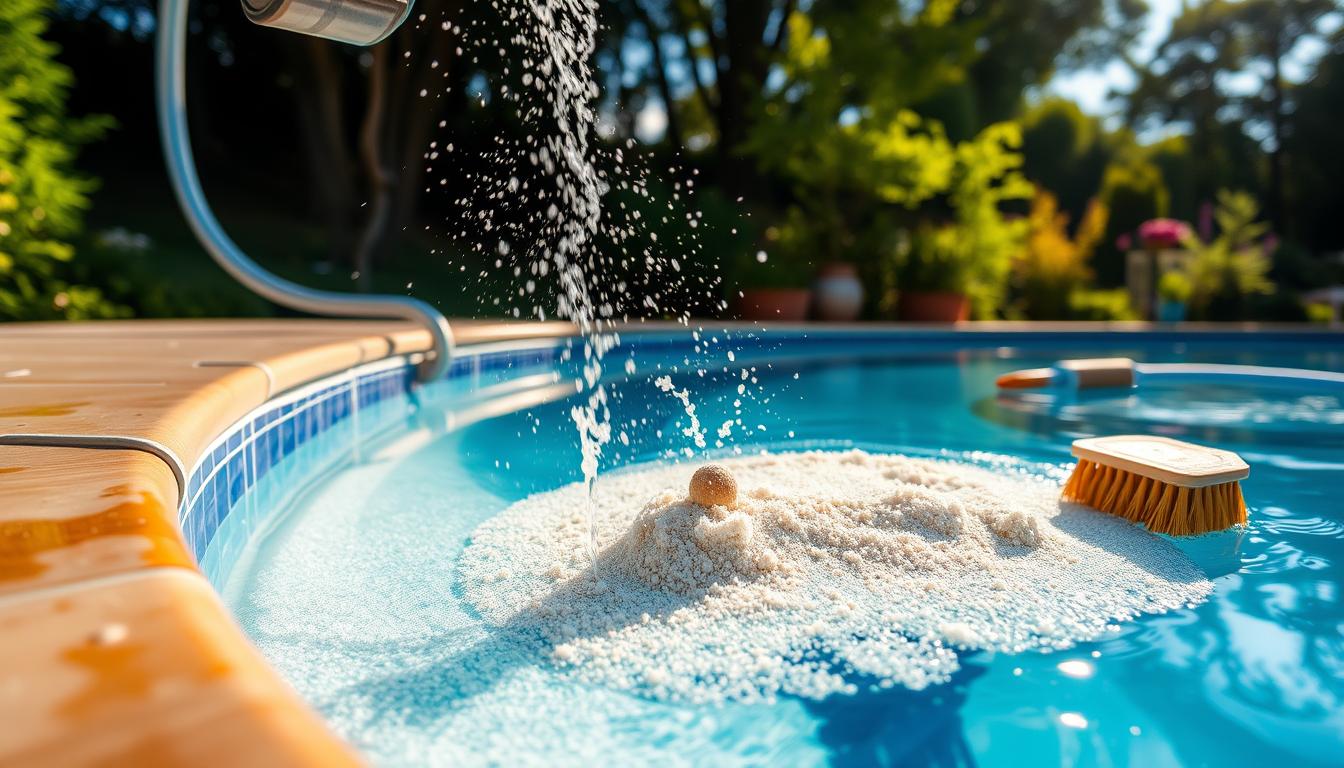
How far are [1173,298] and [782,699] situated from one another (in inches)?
370

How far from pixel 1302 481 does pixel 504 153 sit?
8.77 meters

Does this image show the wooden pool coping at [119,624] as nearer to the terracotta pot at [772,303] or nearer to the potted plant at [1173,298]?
the terracotta pot at [772,303]

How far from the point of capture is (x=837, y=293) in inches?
Answer: 315

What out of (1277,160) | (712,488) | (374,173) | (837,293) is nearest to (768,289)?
(837,293)

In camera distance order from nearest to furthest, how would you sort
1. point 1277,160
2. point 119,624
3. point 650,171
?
point 119,624
point 650,171
point 1277,160

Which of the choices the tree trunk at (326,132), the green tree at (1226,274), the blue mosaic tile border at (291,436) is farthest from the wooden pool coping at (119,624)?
the green tree at (1226,274)

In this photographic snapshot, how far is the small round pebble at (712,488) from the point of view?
68.4 inches

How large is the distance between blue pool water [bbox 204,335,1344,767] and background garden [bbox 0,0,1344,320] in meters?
2.88

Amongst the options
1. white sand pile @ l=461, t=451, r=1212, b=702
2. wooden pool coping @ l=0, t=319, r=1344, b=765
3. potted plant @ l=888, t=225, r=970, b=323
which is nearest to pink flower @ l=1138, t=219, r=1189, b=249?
potted plant @ l=888, t=225, r=970, b=323

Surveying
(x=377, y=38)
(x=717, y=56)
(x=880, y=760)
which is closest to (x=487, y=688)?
(x=880, y=760)

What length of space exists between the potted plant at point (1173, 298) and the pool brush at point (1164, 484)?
307 inches

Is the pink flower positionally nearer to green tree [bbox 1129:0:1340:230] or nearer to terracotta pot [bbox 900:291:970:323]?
terracotta pot [bbox 900:291:970:323]

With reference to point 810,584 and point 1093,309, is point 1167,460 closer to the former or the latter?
point 810,584

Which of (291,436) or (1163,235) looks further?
(1163,235)
